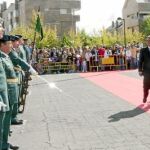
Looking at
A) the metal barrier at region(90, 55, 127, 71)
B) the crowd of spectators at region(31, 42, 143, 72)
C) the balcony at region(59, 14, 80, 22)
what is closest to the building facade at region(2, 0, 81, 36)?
the balcony at region(59, 14, 80, 22)

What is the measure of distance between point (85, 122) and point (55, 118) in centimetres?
98

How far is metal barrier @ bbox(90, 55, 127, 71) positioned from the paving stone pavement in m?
18.1

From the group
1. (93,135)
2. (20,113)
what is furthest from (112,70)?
(93,135)

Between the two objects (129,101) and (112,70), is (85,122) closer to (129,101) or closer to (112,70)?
(129,101)

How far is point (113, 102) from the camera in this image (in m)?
14.6

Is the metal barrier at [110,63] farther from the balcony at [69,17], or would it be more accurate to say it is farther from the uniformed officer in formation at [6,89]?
the balcony at [69,17]

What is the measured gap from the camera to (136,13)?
11700cm

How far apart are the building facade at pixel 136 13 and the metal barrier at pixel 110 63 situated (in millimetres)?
77985

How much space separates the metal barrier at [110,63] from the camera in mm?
33969

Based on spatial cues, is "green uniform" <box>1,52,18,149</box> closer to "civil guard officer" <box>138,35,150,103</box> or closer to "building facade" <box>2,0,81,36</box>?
"civil guard officer" <box>138,35,150,103</box>

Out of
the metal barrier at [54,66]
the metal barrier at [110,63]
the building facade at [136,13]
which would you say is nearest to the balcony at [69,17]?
the building facade at [136,13]

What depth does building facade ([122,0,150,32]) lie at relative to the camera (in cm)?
11400

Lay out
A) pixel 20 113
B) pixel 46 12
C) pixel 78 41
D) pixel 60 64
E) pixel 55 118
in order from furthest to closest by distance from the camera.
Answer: pixel 46 12, pixel 78 41, pixel 60 64, pixel 20 113, pixel 55 118

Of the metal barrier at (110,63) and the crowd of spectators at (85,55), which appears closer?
the crowd of spectators at (85,55)
